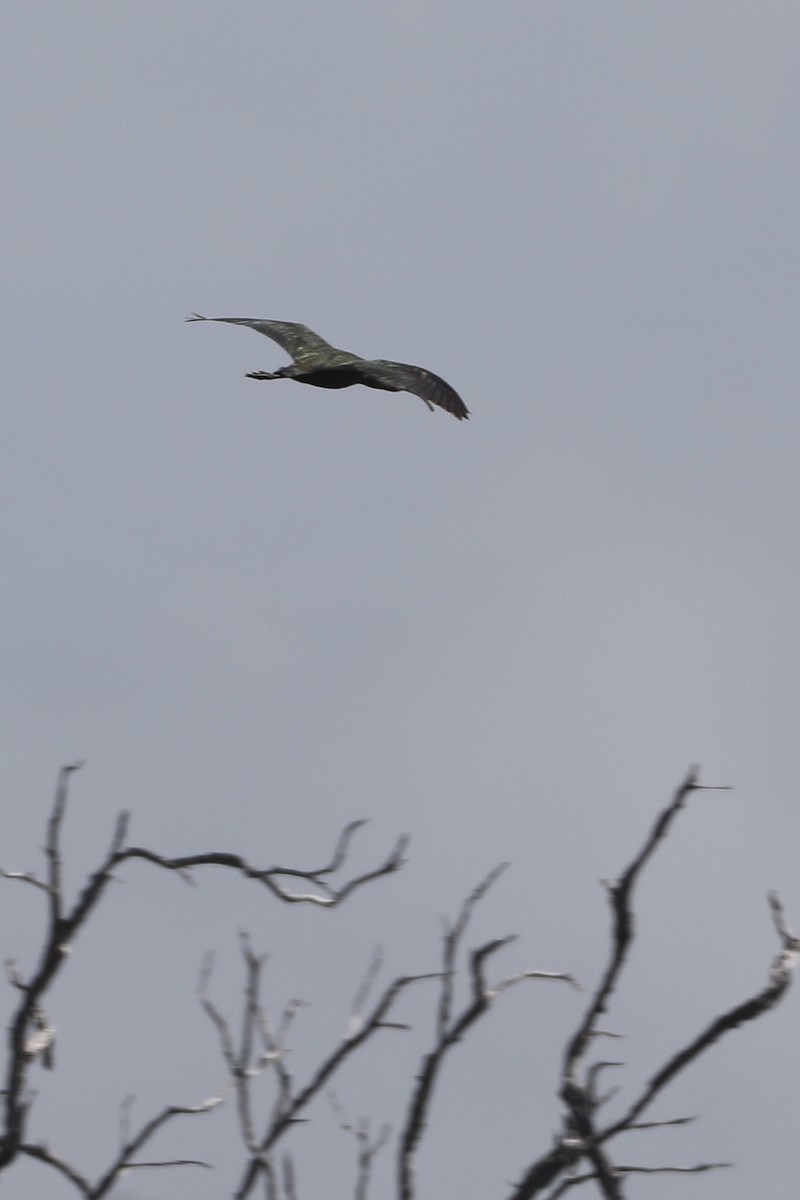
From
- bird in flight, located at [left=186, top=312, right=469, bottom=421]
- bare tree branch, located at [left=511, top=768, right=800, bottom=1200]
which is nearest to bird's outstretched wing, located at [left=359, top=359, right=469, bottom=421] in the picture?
bird in flight, located at [left=186, top=312, right=469, bottom=421]

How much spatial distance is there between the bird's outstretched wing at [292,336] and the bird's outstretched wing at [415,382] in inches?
45.4

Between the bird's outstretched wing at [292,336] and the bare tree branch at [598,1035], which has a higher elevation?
the bird's outstretched wing at [292,336]

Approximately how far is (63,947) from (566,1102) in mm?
2789

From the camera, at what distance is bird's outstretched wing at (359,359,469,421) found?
1767cm

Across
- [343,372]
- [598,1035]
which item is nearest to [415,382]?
[343,372]

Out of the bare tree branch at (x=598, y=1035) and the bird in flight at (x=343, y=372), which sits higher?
the bird in flight at (x=343, y=372)

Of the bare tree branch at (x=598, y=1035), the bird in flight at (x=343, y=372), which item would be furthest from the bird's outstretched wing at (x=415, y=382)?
the bare tree branch at (x=598, y=1035)

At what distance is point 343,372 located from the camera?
19250 millimetres

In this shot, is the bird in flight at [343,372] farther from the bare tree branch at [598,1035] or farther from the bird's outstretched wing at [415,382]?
the bare tree branch at [598,1035]

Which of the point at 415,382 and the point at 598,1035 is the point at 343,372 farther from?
the point at 598,1035

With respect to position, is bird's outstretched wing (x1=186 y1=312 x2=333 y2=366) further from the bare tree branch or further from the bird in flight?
the bare tree branch

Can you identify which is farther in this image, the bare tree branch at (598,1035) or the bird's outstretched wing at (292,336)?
the bird's outstretched wing at (292,336)

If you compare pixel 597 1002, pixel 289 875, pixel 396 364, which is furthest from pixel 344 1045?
pixel 396 364

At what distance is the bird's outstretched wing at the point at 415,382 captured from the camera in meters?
17.7
